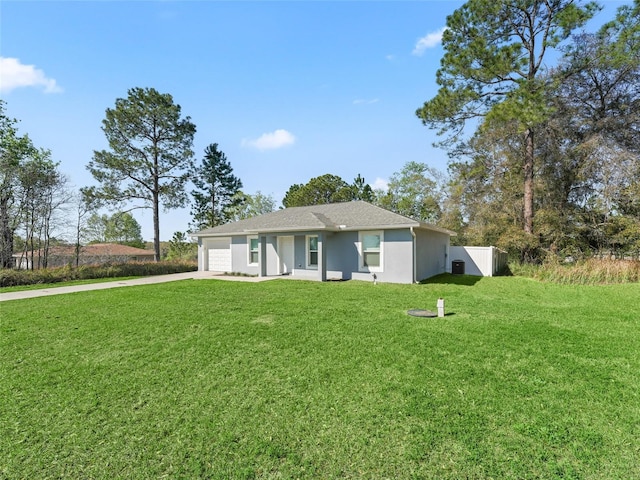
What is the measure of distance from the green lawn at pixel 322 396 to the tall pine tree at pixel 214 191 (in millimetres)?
25021

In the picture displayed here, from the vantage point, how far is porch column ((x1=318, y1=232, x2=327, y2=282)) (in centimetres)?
1223


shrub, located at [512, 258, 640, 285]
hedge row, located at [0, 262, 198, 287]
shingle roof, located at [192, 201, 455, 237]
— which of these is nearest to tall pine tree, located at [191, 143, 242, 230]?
hedge row, located at [0, 262, 198, 287]

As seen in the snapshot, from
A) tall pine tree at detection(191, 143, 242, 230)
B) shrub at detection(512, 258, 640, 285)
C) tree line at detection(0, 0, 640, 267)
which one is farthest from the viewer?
tall pine tree at detection(191, 143, 242, 230)

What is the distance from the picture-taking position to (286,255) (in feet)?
46.8

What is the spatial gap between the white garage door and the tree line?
791cm

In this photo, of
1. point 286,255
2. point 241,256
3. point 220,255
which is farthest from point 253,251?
point 220,255

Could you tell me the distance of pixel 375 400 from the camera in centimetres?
315

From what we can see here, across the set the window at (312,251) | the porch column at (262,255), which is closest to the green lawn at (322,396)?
the window at (312,251)

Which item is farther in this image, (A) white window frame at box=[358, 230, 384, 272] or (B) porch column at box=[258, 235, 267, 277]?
(B) porch column at box=[258, 235, 267, 277]

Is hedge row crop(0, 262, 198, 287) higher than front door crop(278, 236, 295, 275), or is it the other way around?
front door crop(278, 236, 295, 275)

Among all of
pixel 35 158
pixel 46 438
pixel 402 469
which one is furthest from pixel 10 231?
pixel 402 469

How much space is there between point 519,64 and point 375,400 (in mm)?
17367

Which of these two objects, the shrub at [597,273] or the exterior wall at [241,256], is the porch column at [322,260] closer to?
the exterior wall at [241,256]

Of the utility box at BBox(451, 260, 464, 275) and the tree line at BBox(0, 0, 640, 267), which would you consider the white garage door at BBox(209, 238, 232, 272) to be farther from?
the utility box at BBox(451, 260, 464, 275)
